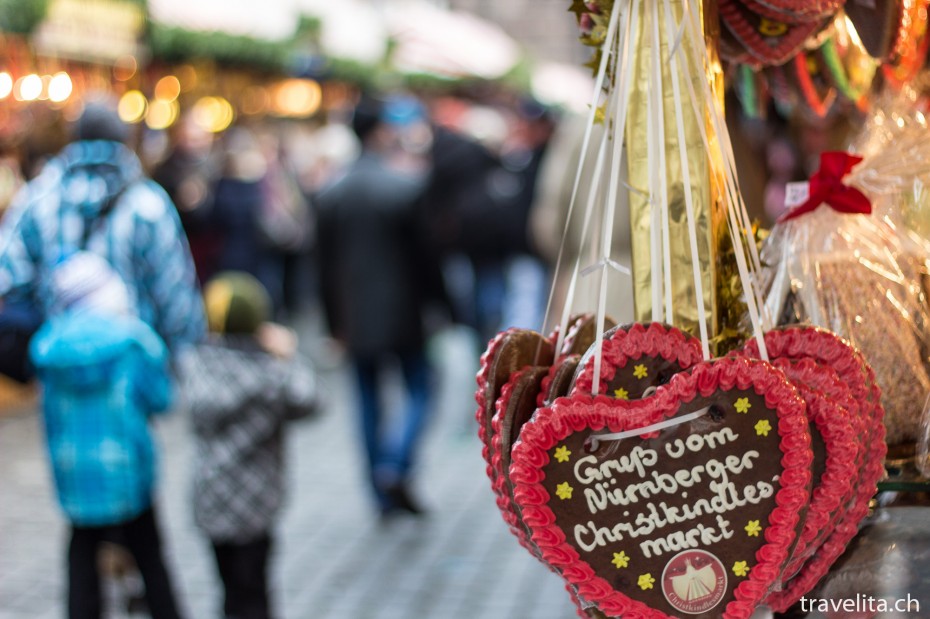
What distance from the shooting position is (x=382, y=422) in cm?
614

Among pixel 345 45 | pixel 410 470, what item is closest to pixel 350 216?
pixel 410 470

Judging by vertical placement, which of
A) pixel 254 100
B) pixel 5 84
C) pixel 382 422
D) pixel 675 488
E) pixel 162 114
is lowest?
pixel 382 422

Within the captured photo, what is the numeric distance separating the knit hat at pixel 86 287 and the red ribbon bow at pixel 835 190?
9.41ft

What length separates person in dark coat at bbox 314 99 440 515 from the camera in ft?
→ 19.6

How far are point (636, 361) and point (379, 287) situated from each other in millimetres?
4837

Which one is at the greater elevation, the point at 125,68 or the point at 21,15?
the point at 21,15

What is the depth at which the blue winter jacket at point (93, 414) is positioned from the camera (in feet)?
12.3

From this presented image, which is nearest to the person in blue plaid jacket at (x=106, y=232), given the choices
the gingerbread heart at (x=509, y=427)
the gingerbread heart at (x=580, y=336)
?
the gingerbread heart at (x=580, y=336)

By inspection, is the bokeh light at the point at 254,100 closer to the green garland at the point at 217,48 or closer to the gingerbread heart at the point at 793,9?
the green garland at the point at 217,48

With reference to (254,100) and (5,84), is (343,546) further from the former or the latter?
(254,100)

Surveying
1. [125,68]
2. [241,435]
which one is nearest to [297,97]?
[125,68]

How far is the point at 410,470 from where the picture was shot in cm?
605

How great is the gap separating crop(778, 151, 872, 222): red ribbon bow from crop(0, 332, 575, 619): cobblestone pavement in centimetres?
313

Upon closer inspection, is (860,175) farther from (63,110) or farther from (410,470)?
(63,110)
